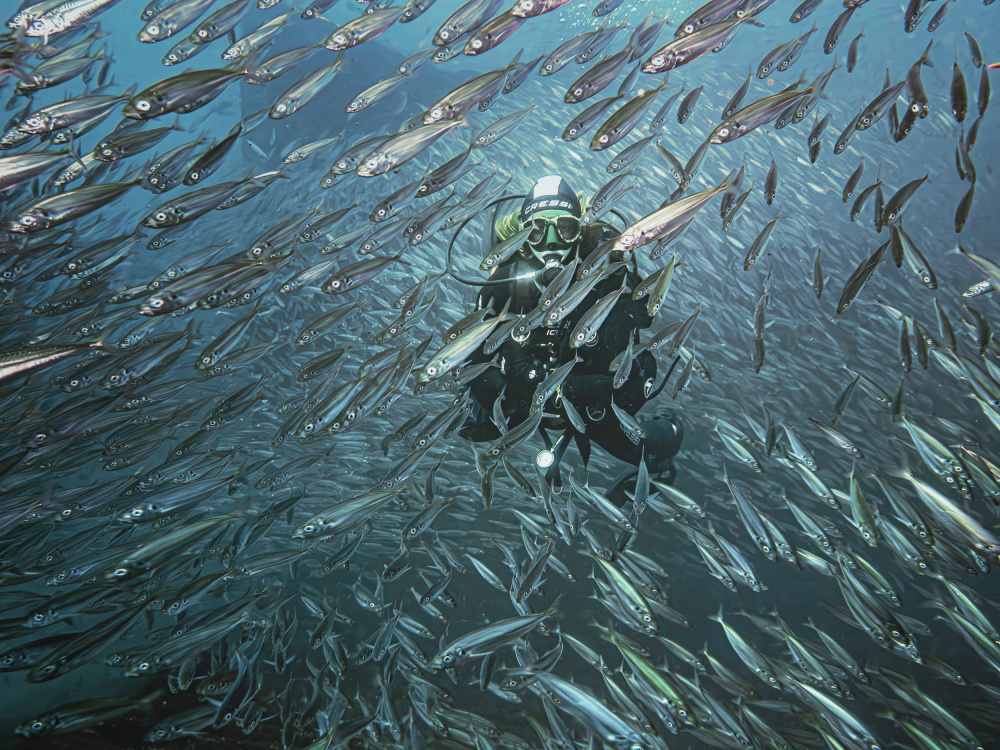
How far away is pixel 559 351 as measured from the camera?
4.21 meters

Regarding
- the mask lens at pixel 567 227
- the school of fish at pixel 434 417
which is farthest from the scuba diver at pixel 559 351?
the school of fish at pixel 434 417

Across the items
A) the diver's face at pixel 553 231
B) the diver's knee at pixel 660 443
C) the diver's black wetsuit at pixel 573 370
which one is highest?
the diver's face at pixel 553 231

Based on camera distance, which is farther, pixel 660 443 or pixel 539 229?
pixel 660 443

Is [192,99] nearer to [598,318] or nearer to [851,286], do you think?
[598,318]

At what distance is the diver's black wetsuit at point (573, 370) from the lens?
430 centimetres

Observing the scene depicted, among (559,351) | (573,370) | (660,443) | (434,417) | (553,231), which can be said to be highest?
(553,231)

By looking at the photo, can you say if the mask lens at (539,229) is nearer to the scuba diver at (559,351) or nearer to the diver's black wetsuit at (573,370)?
the scuba diver at (559,351)

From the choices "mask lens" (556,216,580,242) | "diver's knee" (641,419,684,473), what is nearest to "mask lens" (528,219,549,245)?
"mask lens" (556,216,580,242)

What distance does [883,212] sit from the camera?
2.81 meters

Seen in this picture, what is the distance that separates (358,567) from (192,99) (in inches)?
461

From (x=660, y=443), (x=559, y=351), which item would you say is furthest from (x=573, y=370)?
(x=660, y=443)

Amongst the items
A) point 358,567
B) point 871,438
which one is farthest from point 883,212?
point 358,567

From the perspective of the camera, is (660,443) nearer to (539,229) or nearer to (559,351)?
(559,351)

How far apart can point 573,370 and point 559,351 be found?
420 millimetres
